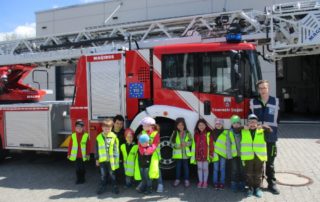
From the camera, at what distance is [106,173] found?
632 centimetres

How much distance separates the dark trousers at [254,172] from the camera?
573 cm

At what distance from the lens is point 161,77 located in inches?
264

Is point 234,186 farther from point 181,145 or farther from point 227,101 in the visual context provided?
point 227,101

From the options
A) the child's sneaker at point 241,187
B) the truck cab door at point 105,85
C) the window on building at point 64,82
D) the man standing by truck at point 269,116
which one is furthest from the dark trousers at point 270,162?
the window on building at point 64,82

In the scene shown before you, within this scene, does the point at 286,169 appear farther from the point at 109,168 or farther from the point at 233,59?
the point at 109,168

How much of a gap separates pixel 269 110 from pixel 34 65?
6.92m

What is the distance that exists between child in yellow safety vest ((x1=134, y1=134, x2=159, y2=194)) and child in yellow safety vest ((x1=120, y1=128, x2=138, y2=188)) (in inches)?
5.7

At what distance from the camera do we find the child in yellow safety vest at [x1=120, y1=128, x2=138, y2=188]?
629 centimetres

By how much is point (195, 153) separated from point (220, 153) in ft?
1.46

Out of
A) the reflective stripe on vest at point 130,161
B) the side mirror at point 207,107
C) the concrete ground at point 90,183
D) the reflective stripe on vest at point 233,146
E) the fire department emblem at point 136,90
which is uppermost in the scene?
the fire department emblem at point 136,90

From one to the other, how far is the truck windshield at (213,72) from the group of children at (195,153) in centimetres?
60

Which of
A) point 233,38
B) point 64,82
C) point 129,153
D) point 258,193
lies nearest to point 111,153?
point 129,153

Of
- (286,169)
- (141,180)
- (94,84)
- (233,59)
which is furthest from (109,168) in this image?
(286,169)

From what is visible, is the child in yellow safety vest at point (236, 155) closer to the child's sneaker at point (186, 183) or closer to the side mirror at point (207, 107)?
the side mirror at point (207, 107)
